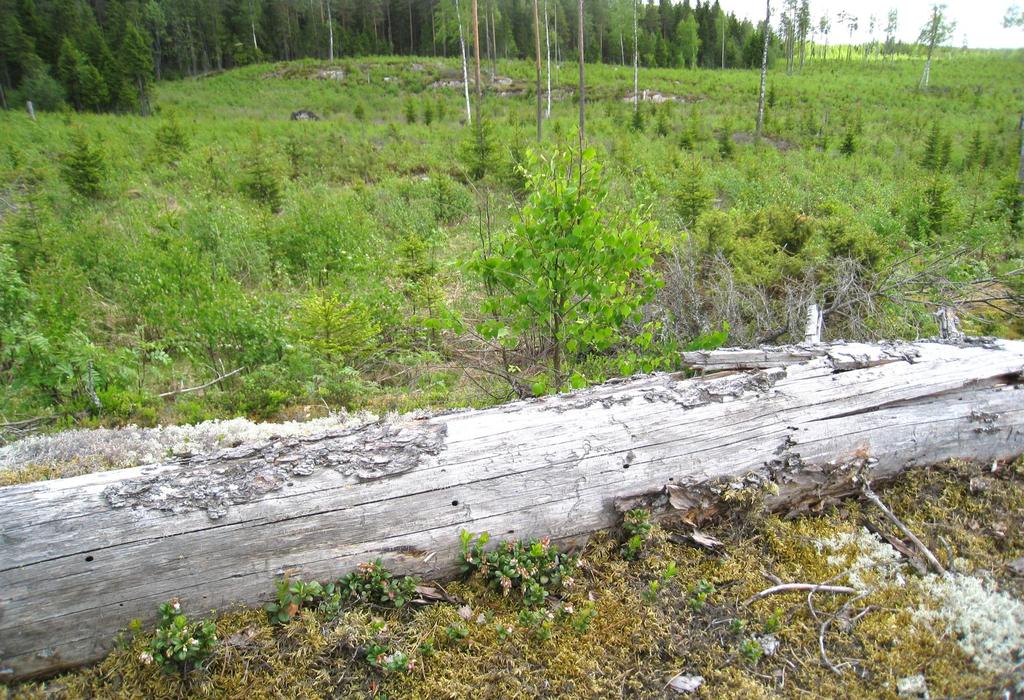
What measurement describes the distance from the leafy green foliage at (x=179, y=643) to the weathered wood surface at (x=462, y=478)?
0.35ft

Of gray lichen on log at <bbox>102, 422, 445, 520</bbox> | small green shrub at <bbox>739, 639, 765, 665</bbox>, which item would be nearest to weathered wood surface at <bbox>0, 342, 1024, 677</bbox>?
gray lichen on log at <bbox>102, 422, 445, 520</bbox>

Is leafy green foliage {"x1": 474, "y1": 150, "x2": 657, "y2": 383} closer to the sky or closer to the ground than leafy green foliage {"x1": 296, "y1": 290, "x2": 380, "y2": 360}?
closer to the sky

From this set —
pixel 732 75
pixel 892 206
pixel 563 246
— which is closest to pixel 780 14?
pixel 732 75

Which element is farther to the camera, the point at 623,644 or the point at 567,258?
the point at 567,258

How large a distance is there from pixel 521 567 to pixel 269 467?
1.20 meters

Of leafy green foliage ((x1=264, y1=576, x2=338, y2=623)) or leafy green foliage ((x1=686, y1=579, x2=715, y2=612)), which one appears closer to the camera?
leafy green foliage ((x1=264, y1=576, x2=338, y2=623))

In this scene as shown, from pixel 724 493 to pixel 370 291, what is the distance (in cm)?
571

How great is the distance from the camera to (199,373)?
5.66 meters

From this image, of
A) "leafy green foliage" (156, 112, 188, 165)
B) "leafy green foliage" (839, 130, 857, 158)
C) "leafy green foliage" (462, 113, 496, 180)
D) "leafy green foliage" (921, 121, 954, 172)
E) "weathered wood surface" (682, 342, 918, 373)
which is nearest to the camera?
"weathered wood surface" (682, 342, 918, 373)

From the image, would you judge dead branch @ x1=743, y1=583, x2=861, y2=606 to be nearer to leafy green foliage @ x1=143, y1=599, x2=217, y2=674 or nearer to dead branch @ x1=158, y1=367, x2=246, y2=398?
leafy green foliage @ x1=143, y1=599, x2=217, y2=674

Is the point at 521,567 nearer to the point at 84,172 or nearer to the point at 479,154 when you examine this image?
the point at 479,154

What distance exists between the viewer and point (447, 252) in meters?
10.0

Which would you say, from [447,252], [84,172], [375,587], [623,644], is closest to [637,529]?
[623,644]

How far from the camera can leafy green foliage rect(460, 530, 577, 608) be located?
234 centimetres
